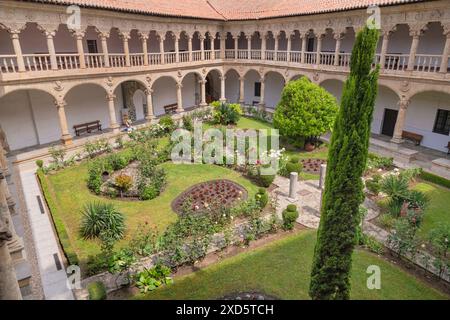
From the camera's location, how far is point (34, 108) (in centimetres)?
1919

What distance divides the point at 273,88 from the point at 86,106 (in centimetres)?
1628

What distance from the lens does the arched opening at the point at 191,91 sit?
29781 mm

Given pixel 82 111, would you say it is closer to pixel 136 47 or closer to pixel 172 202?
pixel 136 47

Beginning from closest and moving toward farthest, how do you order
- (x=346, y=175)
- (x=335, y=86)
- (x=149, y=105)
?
(x=346, y=175), (x=149, y=105), (x=335, y=86)

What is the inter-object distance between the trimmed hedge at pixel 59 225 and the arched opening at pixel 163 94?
12.9 meters

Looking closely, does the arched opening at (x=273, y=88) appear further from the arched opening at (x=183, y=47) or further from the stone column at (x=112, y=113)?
the stone column at (x=112, y=113)

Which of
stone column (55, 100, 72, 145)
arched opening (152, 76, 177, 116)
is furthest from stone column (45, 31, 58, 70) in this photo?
arched opening (152, 76, 177, 116)

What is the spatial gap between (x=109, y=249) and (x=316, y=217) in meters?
7.54

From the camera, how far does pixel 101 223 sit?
1094 centimetres

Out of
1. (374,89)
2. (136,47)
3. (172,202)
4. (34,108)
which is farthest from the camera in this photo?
(136,47)

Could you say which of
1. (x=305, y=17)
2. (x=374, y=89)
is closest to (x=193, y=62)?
(x=305, y=17)

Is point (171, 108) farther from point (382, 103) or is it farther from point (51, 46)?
point (382, 103)

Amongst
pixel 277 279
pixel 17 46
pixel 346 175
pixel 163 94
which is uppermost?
pixel 17 46

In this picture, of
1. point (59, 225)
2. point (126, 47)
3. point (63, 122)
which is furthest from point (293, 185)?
point (126, 47)
